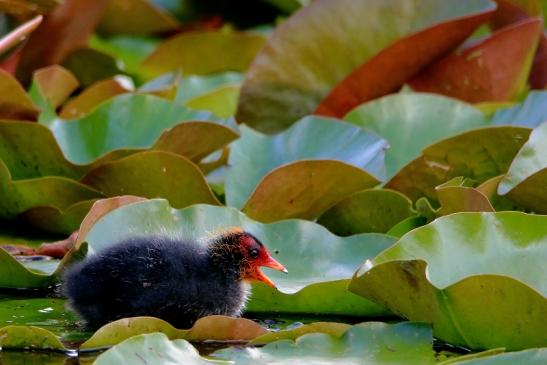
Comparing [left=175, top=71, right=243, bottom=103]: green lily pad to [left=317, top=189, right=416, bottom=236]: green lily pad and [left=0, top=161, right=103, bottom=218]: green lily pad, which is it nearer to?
[left=0, top=161, right=103, bottom=218]: green lily pad

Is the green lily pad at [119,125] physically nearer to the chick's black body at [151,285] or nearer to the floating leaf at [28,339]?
the chick's black body at [151,285]

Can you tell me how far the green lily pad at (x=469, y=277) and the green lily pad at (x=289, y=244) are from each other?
255mm

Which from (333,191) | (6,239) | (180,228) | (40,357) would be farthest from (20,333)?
(333,191)

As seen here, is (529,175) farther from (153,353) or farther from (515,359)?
(153,353)

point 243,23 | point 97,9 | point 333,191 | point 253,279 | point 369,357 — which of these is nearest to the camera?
point 369,357

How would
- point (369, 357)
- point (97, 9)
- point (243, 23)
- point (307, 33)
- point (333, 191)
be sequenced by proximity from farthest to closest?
point (243, 23) < point (97, 9) < point (307, 33) < point (333, 191) < point (369, 357)

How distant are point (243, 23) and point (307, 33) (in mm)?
2219

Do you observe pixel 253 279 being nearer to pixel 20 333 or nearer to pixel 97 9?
pixel 20 333

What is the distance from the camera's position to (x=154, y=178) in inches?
132

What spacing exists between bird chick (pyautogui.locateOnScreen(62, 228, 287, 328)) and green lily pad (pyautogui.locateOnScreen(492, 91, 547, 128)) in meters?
1.07

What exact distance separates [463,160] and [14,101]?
4.67 feet

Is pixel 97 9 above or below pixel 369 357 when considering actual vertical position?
above

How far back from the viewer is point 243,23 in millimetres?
6520

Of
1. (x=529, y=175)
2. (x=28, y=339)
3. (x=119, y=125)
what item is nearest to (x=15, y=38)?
(x=119, y=125)
